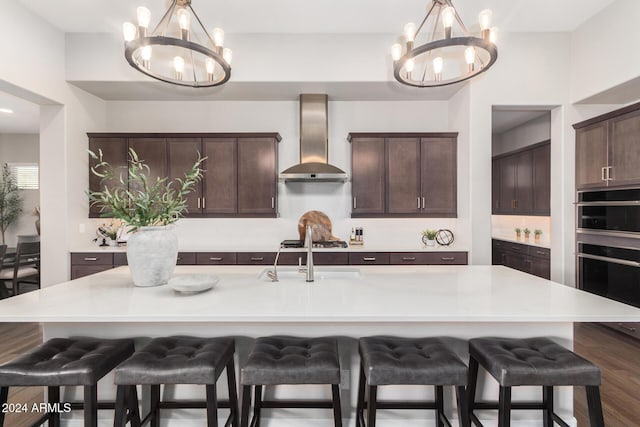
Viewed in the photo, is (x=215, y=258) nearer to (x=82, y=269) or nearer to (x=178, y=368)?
(x=82, y=269)

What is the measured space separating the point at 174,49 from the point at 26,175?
5179mm

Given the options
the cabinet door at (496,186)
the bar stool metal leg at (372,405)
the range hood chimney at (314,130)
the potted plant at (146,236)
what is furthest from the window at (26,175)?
the cabinet door at (496,186)

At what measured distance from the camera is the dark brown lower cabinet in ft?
13.5

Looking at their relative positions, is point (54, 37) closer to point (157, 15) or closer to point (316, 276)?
point (157, 15)

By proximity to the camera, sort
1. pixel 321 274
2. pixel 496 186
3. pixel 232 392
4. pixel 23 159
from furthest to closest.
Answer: pixel 23 159, pixel 496 186, pixel 321 274, pixel 232 392

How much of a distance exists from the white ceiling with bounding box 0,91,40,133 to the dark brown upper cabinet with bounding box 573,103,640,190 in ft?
23.4

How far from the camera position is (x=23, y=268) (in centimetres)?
462

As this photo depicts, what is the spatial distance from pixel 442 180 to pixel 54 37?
4705 millimetres

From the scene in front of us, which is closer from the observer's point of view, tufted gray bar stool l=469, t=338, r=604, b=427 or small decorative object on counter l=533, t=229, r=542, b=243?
tufted gray bar stool l=469, t=338, r=604, b=427

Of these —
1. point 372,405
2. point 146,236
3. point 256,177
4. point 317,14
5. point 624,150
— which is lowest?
point 372,405

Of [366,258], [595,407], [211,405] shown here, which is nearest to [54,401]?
[211,405]

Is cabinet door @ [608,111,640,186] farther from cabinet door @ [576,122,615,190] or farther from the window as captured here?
the window

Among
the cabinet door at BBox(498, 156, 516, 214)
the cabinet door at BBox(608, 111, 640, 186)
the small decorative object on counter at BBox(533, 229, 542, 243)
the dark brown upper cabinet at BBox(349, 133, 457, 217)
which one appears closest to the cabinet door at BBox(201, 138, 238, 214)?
the dark brown upper cabinet at BBox(349, 133, 457, 217)

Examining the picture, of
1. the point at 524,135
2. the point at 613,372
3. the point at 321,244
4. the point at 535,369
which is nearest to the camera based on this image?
the point at 535,369
